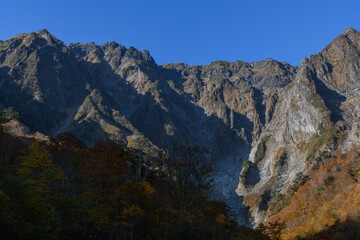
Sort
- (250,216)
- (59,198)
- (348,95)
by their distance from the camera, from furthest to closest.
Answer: (348,95), (250,216), (59,198)

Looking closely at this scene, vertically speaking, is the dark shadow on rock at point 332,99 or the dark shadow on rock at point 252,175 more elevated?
the dark shadow on rock at point 332,99

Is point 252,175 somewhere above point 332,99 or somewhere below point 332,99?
below

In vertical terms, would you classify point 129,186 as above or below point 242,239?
above

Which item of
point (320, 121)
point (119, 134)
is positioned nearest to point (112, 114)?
point (119, 134)

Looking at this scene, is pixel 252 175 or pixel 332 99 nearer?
pixel 252 175

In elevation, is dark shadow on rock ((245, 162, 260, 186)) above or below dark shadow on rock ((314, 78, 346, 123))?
below

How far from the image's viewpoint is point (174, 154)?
119 ft

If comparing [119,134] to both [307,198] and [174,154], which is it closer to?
[307,198]

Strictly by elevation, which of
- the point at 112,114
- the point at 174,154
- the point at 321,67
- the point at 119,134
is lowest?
the point at 174,154

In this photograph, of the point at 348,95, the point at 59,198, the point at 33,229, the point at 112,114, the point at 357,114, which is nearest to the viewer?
the point at 33,229

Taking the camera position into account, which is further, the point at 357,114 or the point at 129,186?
the point at 357,114

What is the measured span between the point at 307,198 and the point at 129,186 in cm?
8812

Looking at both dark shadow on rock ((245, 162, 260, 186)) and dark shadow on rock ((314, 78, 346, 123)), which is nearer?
dark shadow on rock ((314, 78, 346, 123))

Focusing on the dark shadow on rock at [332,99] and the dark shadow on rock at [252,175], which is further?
the dark shadow on rock at [252,175]
